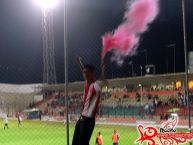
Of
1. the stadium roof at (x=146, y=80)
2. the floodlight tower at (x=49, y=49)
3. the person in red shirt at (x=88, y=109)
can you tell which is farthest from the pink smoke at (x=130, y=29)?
the stadium roof at (x=146, y=80)

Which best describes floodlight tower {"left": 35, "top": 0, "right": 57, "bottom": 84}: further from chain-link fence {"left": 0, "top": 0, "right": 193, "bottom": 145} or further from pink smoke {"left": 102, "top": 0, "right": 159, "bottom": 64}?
pink smoke {"left": 102, "top": 0, "right": 159, "bottom": 64}

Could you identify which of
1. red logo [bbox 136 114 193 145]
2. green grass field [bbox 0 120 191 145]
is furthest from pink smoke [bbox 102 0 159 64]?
green grass field [bbox 0 120 191 145]

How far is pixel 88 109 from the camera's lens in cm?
719

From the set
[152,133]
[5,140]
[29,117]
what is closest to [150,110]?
[29,117]

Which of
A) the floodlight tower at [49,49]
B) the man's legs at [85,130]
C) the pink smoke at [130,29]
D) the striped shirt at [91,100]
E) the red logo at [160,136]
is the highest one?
the floodlight tower at [49,49]

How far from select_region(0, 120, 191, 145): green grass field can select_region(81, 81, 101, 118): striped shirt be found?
1181cm

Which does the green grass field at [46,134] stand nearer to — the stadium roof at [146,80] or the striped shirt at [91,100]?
the stadium roof at [146,80]

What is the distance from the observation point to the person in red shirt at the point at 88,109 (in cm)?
706

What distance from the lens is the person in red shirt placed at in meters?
7.06

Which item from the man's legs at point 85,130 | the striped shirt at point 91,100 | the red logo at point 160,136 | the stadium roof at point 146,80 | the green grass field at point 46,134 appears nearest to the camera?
the man's legs at point 85,130

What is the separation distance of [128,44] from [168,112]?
2620 cm

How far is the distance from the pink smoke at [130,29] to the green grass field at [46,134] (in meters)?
10.8

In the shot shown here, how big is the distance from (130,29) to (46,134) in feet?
63.0

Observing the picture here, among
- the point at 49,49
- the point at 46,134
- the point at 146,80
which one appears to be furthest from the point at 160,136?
the point at 146,80
